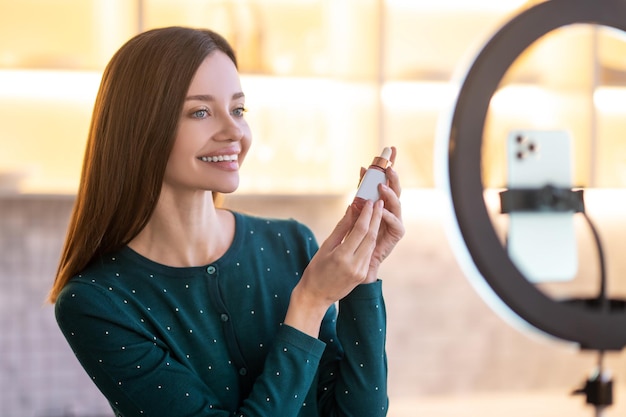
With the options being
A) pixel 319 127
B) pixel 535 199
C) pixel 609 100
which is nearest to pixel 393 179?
pixel 535 199

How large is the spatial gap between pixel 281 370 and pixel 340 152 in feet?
5.39

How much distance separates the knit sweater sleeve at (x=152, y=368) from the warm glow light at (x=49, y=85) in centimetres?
148

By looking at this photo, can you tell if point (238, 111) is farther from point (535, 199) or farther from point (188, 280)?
point (535, 199)

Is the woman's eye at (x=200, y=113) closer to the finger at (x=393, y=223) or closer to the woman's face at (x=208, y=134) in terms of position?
the woman's face at (x=208, y=134)

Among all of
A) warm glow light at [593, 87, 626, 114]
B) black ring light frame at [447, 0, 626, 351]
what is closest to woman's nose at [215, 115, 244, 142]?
black ring light frame at [447, 0, 626, 351]

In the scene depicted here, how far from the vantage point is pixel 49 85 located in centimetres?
237

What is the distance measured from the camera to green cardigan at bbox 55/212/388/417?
37.1 inches

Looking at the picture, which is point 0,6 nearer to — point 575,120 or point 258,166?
point 258,166

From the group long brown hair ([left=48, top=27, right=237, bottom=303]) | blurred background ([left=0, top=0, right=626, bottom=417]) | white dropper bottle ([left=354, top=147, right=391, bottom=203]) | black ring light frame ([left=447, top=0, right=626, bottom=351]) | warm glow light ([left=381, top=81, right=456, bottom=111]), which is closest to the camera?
black ring light frame ([left=447, top=0, right=626, bottom=351])

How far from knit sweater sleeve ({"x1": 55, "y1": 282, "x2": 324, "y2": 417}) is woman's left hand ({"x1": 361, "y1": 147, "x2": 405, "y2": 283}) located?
0.12 metres

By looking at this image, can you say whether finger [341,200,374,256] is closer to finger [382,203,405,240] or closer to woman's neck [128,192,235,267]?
finger [382,203,405,240]

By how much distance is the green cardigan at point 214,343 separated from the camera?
0.94m

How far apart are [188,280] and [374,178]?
0.31 meters

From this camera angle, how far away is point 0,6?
2.28 m
